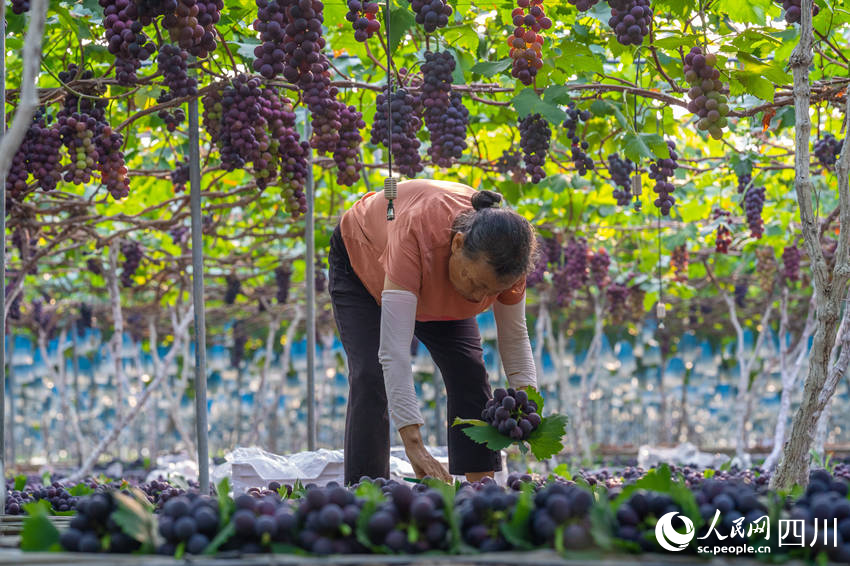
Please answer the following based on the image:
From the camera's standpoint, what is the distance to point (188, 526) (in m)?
1.57

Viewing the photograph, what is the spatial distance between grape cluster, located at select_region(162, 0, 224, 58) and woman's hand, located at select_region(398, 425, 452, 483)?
1.34m

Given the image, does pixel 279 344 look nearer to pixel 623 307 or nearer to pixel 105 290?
pixel 105 290

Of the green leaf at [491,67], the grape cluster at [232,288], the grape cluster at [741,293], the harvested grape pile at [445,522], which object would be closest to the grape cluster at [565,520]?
the harvested grape pile at [445,522]

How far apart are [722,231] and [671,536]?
4.83 metres

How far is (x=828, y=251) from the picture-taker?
21.5 feet

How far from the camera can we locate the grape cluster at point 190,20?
8.70ft

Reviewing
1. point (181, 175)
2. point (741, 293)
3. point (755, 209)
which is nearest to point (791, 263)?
point (755, 209)

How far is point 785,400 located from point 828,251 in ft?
4.41

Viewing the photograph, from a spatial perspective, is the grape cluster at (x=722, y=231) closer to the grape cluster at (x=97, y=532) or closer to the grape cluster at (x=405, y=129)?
the grape cluster at (x=405, y=129)

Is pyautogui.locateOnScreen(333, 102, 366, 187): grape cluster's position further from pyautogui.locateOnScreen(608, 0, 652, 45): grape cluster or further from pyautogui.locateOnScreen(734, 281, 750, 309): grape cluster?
pyautogui.locateOnScreen(734, 281, 750, 309): grape cluster

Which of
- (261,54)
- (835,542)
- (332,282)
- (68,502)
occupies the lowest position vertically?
(68,502)

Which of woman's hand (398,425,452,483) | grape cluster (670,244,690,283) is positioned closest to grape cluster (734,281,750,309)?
grape cluster (670,244,690,283)

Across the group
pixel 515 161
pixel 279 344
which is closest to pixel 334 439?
pixel 279 344

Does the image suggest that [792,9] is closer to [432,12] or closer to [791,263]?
[432,12]
